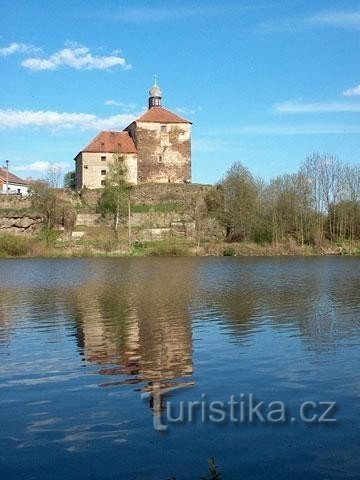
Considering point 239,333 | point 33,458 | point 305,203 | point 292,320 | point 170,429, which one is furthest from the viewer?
point 305,203

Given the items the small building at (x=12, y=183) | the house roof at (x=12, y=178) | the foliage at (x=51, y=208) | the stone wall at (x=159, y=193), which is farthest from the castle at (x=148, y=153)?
the house roof at (x=12, y=178)

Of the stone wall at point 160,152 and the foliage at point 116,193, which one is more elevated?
the stone wall at point 160,152

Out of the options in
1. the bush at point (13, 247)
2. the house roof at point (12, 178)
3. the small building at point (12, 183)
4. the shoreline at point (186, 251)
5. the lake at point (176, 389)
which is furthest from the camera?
the house roof at point (12, 178)

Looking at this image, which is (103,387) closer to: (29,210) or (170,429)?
(170,429)

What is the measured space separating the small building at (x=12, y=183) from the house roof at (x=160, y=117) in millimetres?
22129

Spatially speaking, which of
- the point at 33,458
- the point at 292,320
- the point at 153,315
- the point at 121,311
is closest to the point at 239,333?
the point at 292,320

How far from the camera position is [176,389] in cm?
925

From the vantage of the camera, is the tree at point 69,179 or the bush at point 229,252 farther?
the tree at point 69,179

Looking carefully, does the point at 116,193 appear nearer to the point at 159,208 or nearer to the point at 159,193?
the point at 159,208

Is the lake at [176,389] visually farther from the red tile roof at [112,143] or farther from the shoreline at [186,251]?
the red tile roof at [112,143]

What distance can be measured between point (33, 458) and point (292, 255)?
182 ft

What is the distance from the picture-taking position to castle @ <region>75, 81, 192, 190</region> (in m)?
76.7

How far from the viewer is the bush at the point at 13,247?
57719 mm

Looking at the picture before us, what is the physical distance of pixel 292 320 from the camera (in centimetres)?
1680
